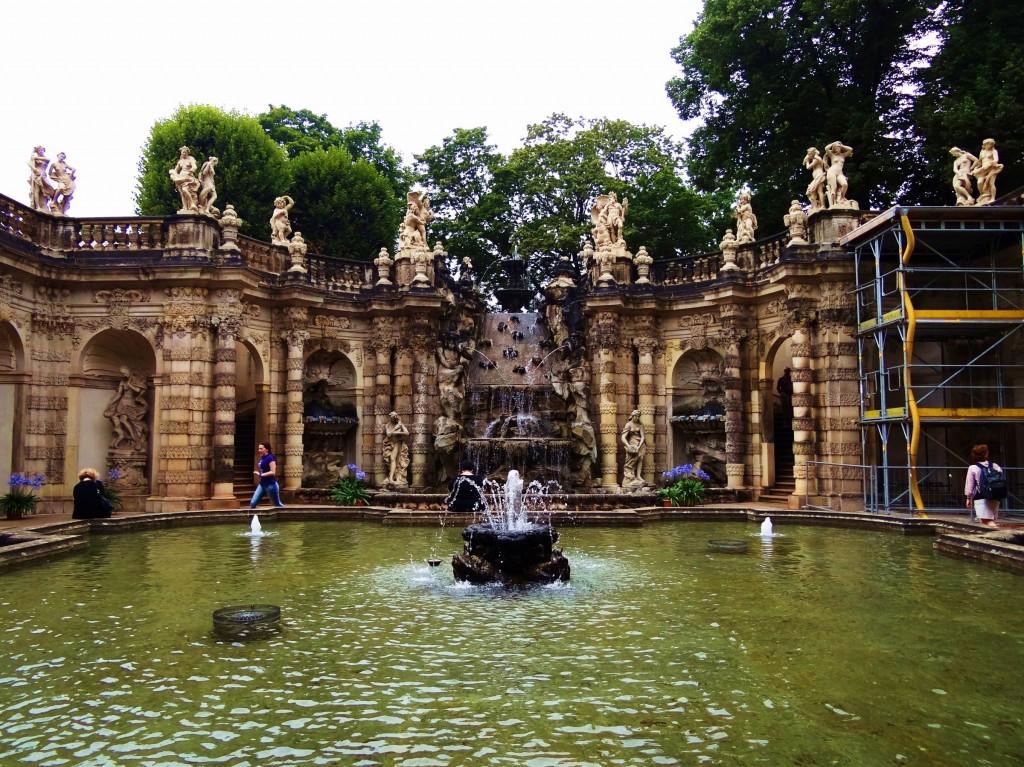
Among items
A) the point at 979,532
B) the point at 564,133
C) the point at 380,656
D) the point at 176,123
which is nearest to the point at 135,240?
the point at 176,123

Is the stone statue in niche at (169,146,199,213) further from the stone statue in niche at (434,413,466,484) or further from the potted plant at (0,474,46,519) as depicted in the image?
the stone statue in niche at (434,413,466,484)

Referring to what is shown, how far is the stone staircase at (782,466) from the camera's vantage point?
22625mm

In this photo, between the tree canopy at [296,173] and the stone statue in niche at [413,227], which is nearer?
the stone statue in niche at [413,227]

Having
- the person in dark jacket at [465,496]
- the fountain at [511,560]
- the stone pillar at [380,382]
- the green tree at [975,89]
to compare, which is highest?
the green tree at [975,89]

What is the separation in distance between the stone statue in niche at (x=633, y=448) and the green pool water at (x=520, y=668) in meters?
11.1

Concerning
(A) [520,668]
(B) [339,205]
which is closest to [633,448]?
(A) [520,668]

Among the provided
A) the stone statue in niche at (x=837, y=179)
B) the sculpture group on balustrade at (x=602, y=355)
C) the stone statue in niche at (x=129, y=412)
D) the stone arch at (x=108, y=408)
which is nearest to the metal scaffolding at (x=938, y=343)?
the stone statue in niche at (x=837, y=179)

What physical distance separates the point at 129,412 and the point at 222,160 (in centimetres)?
1607

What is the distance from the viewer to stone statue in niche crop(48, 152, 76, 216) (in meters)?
21.0

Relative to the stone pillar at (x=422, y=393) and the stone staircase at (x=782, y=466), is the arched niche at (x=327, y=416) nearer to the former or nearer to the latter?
the stone pillar at (x=422, y=393)

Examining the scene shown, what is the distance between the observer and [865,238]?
1956cm

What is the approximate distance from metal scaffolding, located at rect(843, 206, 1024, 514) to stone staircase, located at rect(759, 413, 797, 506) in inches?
103

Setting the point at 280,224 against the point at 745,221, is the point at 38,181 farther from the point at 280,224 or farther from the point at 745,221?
the point at 745,221

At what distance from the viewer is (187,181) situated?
21359 mm
